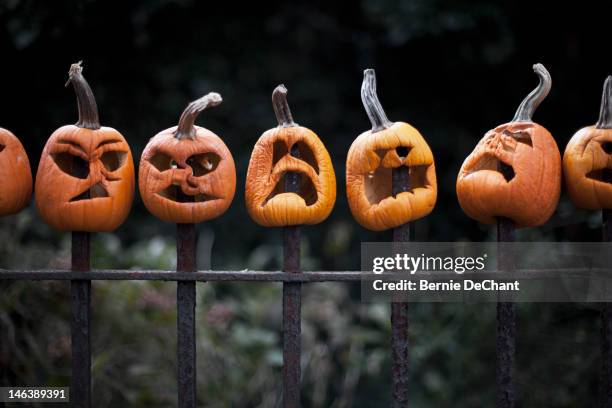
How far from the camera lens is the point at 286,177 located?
1.75m

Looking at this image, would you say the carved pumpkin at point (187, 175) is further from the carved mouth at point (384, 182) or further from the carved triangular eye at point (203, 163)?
the carved mouth at point (384, 182)

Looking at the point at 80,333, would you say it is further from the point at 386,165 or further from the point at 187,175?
the point at 386,165

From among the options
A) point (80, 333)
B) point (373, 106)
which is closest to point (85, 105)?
point (80, 333)

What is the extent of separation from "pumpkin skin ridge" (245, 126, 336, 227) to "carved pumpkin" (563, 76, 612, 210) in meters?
0.69

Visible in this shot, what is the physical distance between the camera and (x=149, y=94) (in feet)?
10.9

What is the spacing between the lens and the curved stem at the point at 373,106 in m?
1.74

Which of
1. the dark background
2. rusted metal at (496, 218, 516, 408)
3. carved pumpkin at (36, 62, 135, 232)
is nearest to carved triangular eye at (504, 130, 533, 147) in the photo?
rusted metal at (496, 218, 516, 408)

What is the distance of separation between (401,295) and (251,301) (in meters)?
2.03

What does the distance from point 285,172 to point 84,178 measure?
0.59 m

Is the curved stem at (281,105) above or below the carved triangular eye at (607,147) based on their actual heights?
above

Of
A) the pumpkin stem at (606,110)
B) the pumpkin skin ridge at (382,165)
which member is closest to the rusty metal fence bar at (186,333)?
the pumpkin skin ridge at (382,165)

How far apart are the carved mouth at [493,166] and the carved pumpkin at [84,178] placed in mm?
1025

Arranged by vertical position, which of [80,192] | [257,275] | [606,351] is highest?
[80,192]

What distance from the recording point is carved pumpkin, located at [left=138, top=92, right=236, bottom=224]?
5.47 ft
